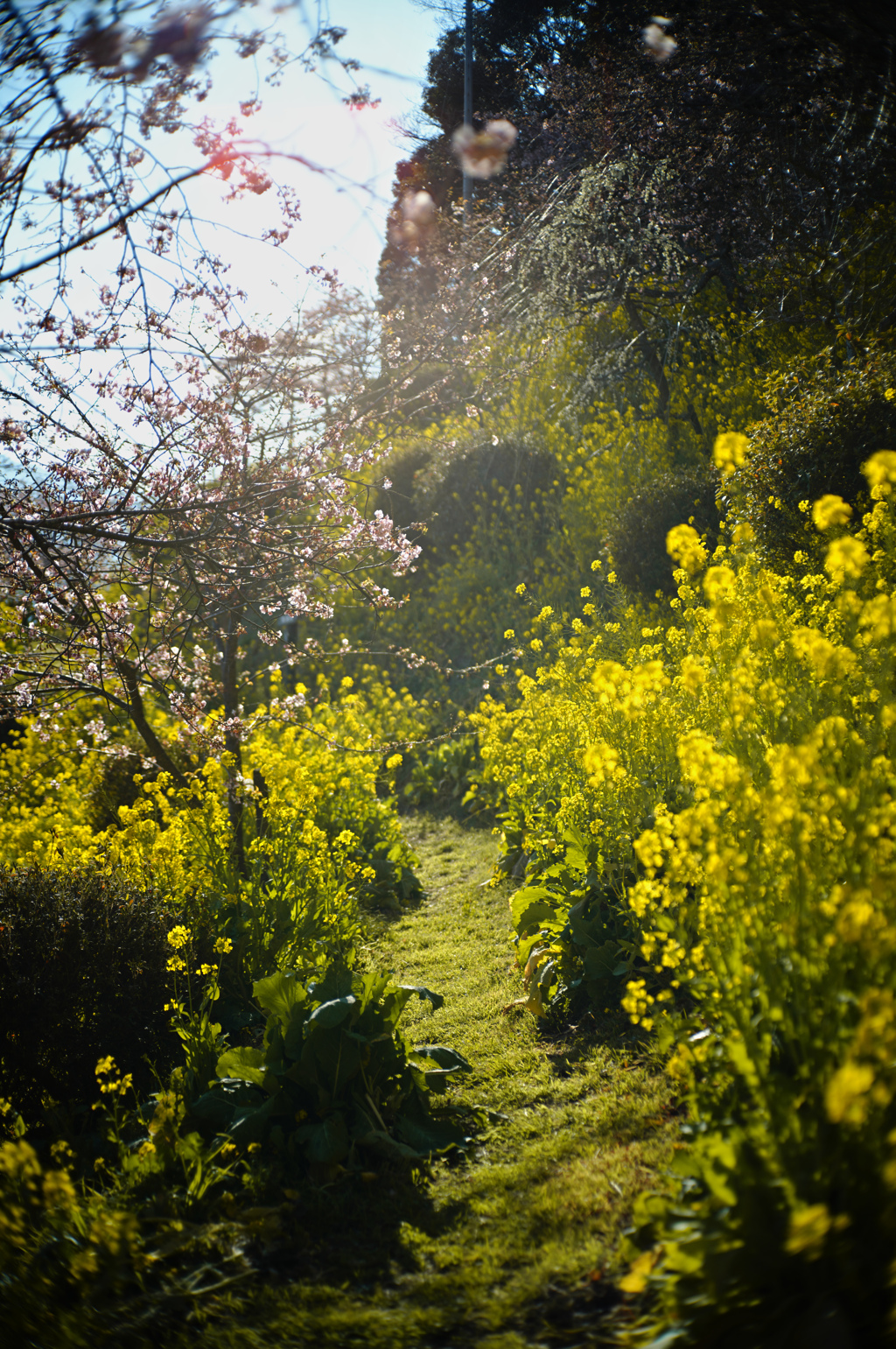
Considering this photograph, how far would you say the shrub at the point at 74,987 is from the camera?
3.20 m

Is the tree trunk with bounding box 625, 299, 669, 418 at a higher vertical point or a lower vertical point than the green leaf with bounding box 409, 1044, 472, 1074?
higher

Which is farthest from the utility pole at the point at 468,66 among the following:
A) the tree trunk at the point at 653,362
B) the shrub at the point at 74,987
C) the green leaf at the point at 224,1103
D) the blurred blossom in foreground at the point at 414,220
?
the green leaf at the point at 224,1103

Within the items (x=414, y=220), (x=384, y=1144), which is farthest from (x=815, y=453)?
(x=414, y=220)

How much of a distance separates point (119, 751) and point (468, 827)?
3709mm

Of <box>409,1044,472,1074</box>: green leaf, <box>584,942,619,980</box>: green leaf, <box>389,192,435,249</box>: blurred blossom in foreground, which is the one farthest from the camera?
<box>389,192,435,249</box>: blurred blossom in foreground

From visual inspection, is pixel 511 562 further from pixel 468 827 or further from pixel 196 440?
pixel 196 440

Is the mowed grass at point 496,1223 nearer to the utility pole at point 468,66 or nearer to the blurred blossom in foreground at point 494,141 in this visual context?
the blurred blossom in foreground at point 494,141

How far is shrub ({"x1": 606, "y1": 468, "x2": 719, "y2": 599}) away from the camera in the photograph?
8.14 metres

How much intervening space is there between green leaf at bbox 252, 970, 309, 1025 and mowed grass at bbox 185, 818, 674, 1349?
0.61 metres

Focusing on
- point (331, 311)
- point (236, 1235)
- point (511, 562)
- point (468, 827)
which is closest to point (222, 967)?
point (236, 1235)

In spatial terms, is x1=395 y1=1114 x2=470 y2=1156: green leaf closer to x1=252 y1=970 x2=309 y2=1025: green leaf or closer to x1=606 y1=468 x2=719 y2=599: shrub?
x1=252 y1=970 x2=309 y2=1025: green leaf

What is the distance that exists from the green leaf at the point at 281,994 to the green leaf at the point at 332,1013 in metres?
0.15

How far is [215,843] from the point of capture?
4.73 meters

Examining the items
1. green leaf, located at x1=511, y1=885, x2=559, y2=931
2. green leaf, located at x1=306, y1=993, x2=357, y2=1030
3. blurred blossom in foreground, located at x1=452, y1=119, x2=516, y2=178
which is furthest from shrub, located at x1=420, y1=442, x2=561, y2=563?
green leaf, located at x1=306, y1=993, x2=357, y2=1030
